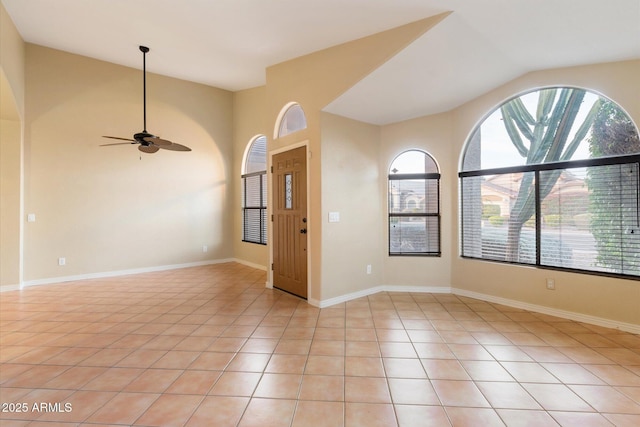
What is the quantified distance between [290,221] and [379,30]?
2.61m

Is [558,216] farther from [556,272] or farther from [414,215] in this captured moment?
[414,215]

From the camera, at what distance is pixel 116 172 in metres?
5.34

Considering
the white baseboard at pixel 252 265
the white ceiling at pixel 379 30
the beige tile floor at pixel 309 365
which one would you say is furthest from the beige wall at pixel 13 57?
the white baseboard at pixel 252 265

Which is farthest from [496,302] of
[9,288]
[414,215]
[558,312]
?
[9,288]

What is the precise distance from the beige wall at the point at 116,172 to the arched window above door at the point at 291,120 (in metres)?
2.58

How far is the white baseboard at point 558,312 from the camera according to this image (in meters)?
2.97

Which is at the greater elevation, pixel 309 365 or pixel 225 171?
pixel 225 171

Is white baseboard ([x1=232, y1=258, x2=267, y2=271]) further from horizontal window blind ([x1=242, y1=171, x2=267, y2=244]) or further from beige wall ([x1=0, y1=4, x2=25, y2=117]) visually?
beige wall ([x1=0, y1=4, x2=25, y2=117])

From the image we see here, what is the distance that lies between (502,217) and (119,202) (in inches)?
247

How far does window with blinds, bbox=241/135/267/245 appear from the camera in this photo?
604cm

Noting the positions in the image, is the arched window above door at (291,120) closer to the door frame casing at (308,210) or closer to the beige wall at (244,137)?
the door frame casing at (308,210)

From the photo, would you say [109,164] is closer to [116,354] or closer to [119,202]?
[119,202]

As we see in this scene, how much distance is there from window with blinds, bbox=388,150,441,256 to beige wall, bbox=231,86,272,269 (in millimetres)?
2781

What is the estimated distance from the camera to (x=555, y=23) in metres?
2.58
